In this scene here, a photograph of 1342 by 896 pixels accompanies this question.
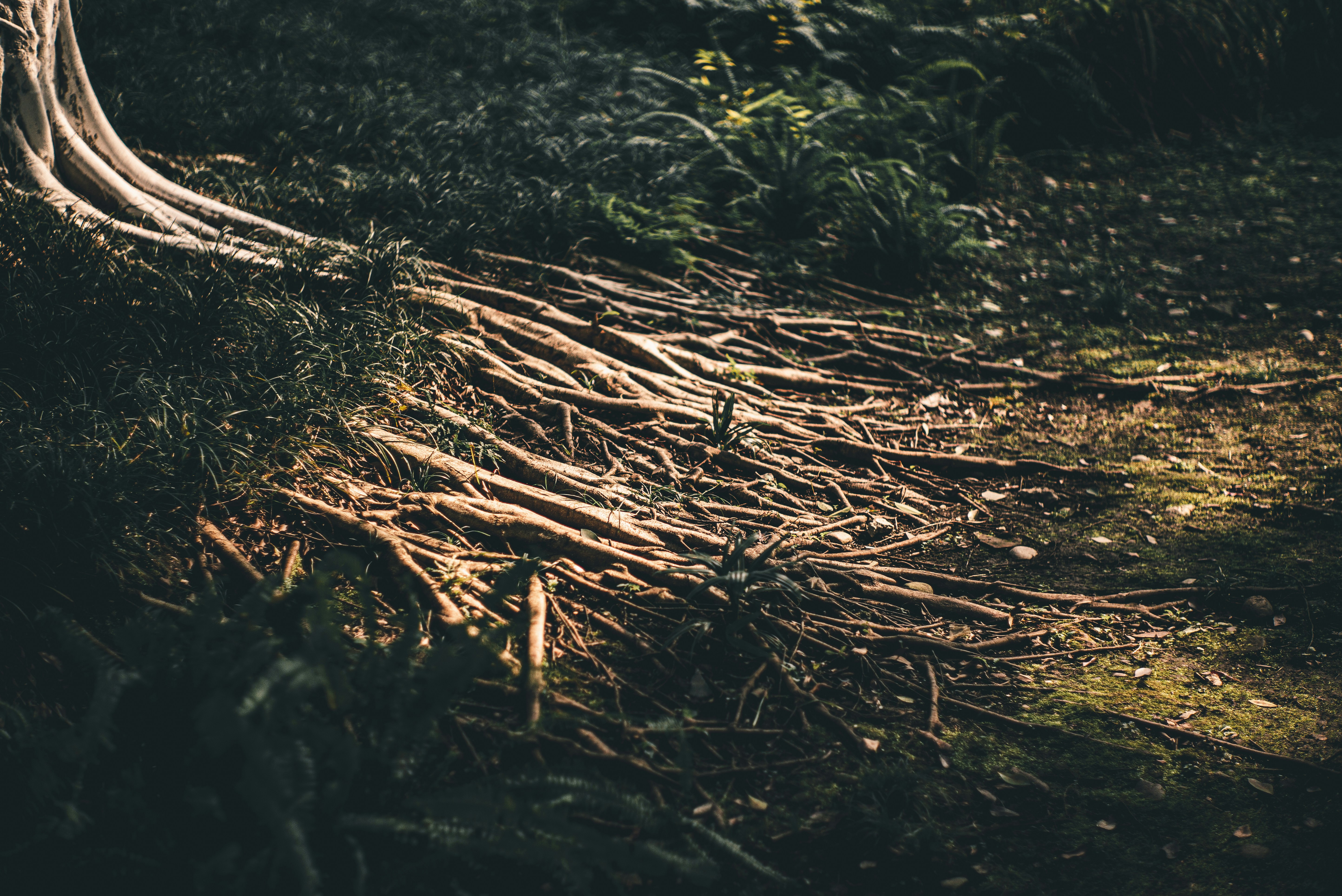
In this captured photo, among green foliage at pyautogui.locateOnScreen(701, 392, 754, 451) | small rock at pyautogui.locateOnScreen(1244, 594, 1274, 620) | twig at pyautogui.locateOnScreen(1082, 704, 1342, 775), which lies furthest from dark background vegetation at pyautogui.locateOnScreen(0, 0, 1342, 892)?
small rock at pyautogui.locateOnScreen(1244, 594, 1274, 620)

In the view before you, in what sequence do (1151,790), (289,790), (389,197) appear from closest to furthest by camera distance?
(289,790) < (1151,790) < (389,197)

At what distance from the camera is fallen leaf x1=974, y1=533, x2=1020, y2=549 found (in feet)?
10.3

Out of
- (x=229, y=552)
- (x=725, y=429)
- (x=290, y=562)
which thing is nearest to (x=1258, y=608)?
(x=725, y=429)

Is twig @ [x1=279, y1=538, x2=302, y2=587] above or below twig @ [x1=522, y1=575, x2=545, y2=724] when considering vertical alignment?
above

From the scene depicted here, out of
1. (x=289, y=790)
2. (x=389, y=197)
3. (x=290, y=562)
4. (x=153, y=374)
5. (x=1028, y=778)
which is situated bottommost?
(x=1028, y=778)

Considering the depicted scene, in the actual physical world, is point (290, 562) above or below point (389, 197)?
below

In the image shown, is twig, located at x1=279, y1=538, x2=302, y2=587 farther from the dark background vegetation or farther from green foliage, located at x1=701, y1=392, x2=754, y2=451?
green foliage, located at x1=701, y1=392, x2=754, y2=451

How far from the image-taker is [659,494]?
10.3 ft

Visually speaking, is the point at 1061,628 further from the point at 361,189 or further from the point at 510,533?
the point at 361,189

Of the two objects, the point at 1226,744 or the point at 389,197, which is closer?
the point at 1226,744

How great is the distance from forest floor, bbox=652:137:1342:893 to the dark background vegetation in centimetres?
20

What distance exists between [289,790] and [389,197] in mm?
3954

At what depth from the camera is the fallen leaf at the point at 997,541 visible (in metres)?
3.14

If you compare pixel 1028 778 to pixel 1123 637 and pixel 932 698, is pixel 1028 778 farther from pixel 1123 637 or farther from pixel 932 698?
pixel 1123 637
